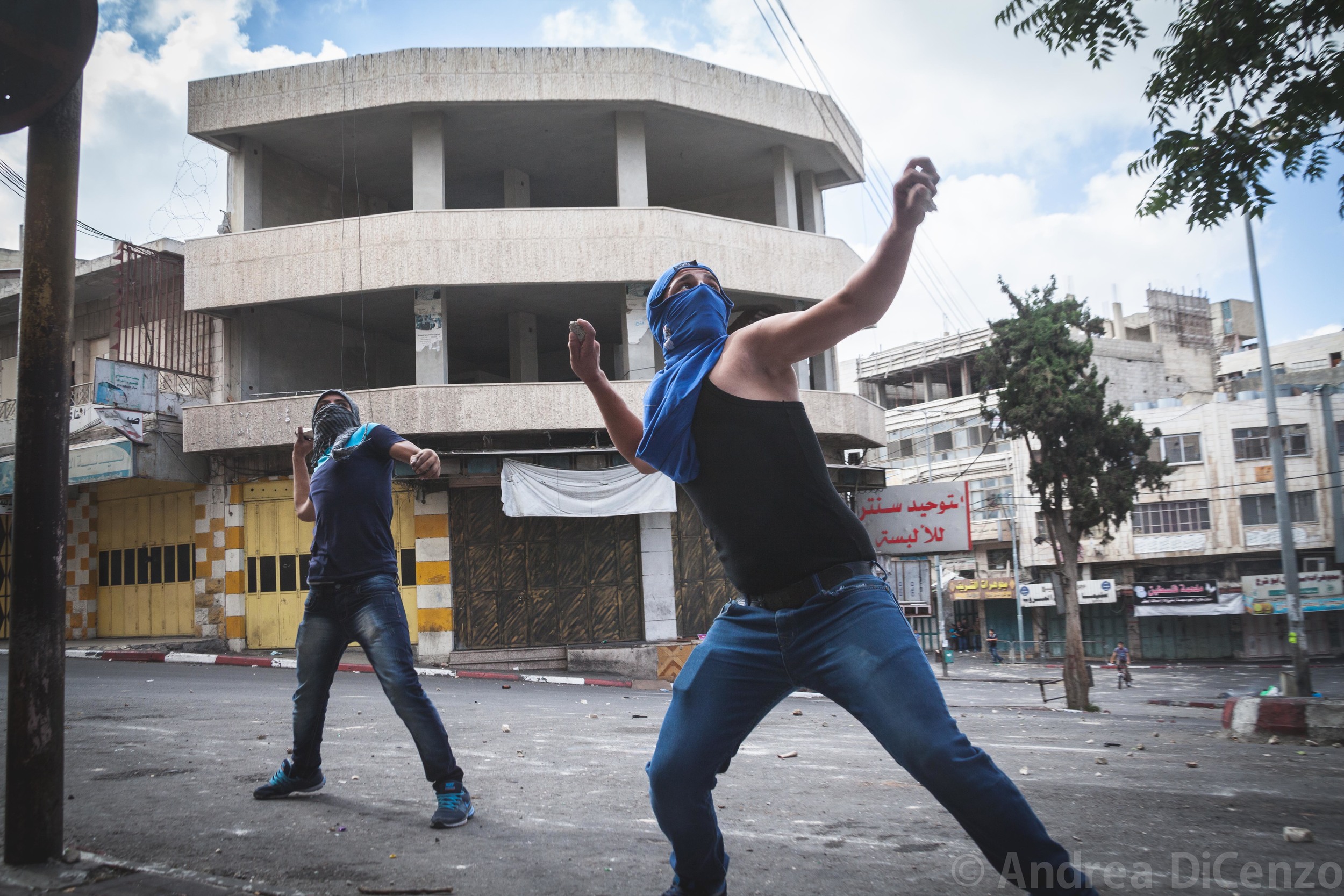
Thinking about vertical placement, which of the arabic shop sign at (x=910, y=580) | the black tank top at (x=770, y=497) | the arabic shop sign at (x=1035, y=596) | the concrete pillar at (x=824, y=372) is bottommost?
the arabic shop sign at (x=1035, y=596)

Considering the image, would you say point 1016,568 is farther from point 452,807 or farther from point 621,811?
point 452,807

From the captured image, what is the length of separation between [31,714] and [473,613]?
Answer: 1517 cm

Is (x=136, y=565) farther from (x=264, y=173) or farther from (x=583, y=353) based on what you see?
(x=583, y=353)

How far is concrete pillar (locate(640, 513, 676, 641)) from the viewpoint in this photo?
18250mm

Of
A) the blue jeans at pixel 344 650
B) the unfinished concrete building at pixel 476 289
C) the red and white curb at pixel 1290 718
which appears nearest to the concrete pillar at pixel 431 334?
the unfinished concrete building at pixel 476 289

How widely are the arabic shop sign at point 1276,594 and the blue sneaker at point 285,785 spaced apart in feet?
126

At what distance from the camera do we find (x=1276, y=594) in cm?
3478

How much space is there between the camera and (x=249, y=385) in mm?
19453

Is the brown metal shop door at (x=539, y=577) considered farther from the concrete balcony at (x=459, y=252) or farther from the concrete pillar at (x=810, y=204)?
the concrete pillar at (x=810, y=204)

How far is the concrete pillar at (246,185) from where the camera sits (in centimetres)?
1928

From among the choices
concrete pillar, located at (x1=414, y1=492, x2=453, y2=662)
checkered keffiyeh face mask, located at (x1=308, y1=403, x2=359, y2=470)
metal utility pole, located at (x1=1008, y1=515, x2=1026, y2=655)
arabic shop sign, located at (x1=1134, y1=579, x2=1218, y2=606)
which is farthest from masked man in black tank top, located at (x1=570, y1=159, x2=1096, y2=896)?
metal utility pole, located at (x1=1008, y1=515, x2=1026, y2=655)

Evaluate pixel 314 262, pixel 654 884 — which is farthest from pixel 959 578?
pixel 654 884

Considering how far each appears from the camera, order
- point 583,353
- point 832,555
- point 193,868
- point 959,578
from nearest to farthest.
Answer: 1. point 832,555
2. point 583,353
3. point 193,868
4. point 959,578

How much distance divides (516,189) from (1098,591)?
29424mm
